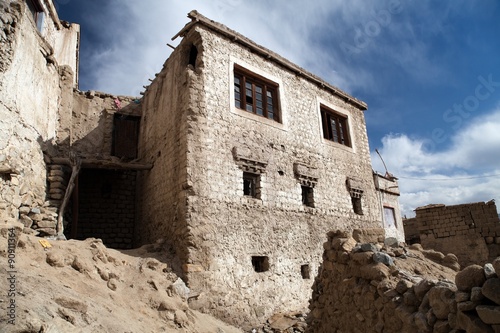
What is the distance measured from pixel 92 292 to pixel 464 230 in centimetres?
1065

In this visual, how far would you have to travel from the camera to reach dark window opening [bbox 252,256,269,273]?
7.85 m

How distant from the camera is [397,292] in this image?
3.59 meters

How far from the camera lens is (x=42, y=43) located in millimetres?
8328

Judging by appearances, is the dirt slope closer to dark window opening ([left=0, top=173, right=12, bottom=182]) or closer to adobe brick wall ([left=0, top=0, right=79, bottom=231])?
adobe brick wall ([left=0, top=0, right=79, bottom=231])

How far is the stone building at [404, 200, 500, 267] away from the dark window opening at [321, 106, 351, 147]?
3.40 m

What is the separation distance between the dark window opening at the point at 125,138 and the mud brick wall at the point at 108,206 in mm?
855

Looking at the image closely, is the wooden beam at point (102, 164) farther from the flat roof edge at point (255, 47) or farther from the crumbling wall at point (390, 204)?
the crumbling wall at point (390, 204)

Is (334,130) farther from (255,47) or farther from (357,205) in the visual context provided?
(255,47)

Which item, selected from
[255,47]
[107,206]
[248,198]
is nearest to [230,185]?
[248,198]

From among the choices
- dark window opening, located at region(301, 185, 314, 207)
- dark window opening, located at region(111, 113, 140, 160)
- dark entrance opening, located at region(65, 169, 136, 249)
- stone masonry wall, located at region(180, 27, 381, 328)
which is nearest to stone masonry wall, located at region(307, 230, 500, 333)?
stone masonry wall, located at region(180, 27, 381, 328)

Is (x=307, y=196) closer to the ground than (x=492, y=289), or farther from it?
farther from it

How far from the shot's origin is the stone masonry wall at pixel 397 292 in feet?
8.48

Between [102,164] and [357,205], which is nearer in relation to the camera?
[102,164]

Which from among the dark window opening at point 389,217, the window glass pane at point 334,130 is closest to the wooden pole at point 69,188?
the window glass pane at point 334,130
